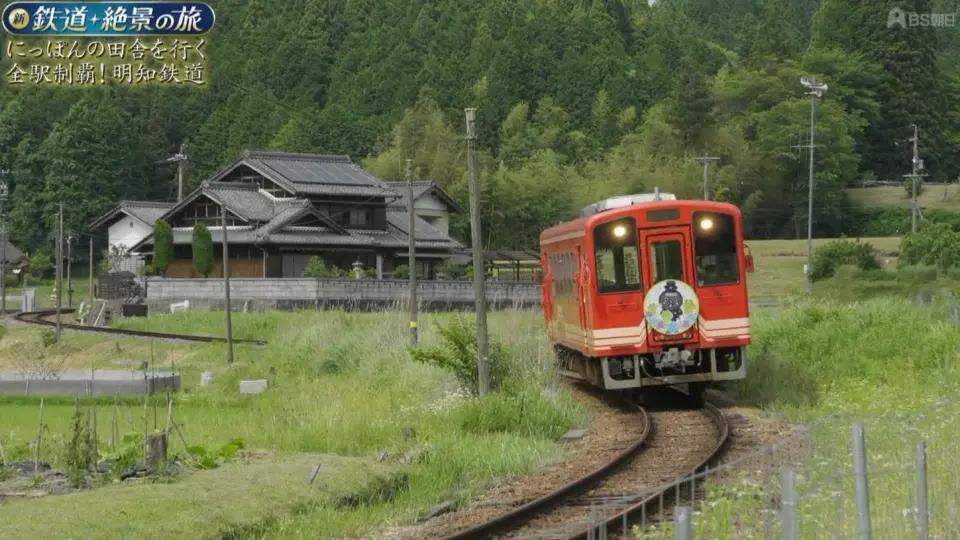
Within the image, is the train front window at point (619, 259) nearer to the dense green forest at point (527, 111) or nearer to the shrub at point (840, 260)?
the shrub at point (840, 260)

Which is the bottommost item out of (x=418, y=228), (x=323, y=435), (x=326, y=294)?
(x=323, y=435)

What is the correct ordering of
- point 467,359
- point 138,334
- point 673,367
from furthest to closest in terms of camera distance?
point 138,334, point 467,359, point 673,367

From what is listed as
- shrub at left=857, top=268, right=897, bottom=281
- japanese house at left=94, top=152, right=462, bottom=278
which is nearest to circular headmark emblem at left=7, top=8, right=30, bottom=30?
japanese house at left=94, top=152, right=462, bottom=278

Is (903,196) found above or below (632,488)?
above

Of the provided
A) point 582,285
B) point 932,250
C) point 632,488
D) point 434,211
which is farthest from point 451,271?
point 632,488

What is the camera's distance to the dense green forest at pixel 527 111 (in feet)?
218

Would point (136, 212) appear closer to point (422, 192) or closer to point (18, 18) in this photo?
Result: point (422, 192)

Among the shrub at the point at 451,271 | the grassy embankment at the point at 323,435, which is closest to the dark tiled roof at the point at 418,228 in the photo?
the shrub at the point at 451,271

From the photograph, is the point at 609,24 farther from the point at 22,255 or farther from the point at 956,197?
the point at 22,255

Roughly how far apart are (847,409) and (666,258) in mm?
3066

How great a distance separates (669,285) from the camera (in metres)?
17.1

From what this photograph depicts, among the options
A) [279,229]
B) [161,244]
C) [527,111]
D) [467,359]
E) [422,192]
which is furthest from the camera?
[527,111]

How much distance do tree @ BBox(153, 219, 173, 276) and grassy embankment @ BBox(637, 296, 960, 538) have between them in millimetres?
31569

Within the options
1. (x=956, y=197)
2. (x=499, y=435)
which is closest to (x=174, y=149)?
(x=956, y=197)
